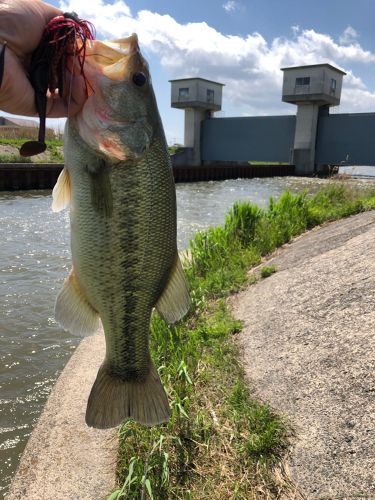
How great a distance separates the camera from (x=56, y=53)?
1.64 metres

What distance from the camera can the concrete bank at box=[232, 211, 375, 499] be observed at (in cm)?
268

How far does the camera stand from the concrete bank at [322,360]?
8.80ft

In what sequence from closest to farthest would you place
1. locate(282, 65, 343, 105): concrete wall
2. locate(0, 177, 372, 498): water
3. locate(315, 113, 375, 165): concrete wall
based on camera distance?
locate(0, 177, 372, 498): water < locate(315, 113, 375, 165): concrete wall < locate(282, 65, 343, 105): concrete wall

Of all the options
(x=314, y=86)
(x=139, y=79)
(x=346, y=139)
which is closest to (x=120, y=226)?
(x=139, y=79)

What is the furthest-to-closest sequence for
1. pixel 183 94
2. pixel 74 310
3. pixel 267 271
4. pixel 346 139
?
pixel 183 94 → pixel 346 139 → pixel 267 271 → pixel 74 310

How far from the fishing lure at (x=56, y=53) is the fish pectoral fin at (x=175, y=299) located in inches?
37.9

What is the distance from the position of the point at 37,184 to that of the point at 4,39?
22.3 m

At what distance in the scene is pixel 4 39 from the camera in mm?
Answer: 1583

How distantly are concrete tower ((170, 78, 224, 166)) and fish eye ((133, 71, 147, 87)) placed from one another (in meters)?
38.1

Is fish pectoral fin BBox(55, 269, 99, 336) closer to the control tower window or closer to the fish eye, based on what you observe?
the fish eye

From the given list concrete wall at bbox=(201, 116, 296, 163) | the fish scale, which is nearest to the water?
the fish scale

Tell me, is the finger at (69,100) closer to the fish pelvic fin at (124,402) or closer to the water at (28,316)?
the fish pelvic fin at (124,402)

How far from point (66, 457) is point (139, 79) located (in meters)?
3.01

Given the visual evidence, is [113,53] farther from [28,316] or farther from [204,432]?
[28,316]
